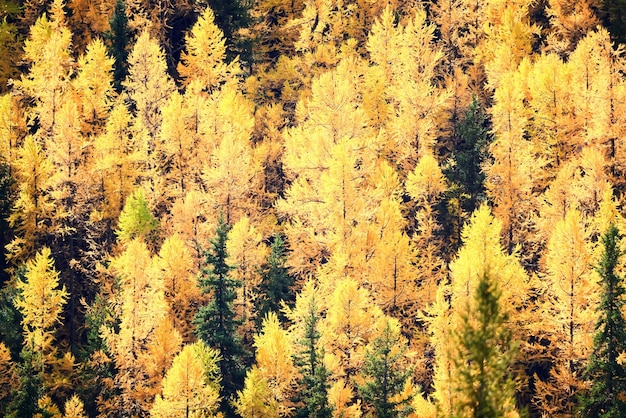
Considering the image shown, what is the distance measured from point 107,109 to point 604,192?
101 feet

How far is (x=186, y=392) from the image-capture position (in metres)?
38.4

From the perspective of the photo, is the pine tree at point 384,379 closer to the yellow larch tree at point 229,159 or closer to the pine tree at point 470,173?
the pine tree at point 470,173

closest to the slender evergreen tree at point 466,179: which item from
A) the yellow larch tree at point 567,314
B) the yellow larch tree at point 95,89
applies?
the yellow larch tree at point 567,314

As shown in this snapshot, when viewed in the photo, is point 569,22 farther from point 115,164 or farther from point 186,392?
point 186,392

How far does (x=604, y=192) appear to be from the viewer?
4250 cm

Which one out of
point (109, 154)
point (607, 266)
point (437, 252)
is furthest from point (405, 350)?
point (109, 154)

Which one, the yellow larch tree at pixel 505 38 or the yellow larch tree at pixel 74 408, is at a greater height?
the yellow larch tree at pixel 505 38

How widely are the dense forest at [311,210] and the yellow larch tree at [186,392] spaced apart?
0.12m

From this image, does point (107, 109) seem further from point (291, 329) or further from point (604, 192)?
point (604, 192)

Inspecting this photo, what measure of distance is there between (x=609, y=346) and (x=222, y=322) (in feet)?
59.0

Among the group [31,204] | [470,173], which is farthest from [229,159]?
[470,173]

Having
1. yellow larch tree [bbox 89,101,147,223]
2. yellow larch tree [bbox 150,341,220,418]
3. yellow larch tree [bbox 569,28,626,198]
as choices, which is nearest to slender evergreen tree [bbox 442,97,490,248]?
yellow larch tree [bbox 569,28,626,198]

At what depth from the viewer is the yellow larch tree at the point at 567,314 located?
38156 millimetres

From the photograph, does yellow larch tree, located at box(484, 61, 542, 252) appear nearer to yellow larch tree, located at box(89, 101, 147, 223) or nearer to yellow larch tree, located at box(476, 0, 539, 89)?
yellow larch tree, located at box(476, 0, 539, 89)
